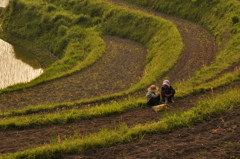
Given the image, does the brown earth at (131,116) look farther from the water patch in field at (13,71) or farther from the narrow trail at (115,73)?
the water patch in field at (13,71)

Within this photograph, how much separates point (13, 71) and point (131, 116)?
20783mm

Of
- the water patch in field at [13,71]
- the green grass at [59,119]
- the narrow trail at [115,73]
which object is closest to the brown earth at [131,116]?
the narrow trail at [115,73]

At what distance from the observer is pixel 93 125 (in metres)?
14.2

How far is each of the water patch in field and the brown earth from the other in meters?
5.23

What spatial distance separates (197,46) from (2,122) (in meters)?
17.8

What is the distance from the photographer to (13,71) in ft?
107

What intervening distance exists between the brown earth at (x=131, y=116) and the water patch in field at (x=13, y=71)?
5.23 metres

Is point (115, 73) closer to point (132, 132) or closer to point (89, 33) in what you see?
point (89, 33)

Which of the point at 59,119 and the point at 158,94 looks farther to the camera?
the point at 158,94

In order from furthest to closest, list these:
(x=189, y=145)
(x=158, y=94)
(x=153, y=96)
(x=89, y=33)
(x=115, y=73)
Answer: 1. (x=89, y=33)
2. (x=115, y=73)
3. (x=158, y=94)
4. (x=153, y=96)
5. (x=189, y=145)

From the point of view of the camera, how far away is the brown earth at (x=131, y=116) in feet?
34.2

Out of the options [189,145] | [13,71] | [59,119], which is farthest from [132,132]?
[13,71]

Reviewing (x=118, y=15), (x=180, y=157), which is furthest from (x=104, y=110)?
(x=118, y=15)

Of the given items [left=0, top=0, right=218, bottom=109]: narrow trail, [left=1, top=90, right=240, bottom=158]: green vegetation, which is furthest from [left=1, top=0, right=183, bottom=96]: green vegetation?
[left=1, top=90, right=240, bottom=158]: green vegetation
